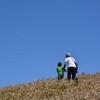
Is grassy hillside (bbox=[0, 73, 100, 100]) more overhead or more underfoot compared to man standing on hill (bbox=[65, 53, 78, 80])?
more underfoot

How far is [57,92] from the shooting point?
86.8ft

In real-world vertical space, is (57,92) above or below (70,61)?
below

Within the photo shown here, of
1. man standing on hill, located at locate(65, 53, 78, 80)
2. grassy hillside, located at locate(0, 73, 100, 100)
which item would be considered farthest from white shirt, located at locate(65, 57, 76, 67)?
grassy hillside, located at locate(0, 73, 100, 100)

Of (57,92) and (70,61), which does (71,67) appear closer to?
(70,61)

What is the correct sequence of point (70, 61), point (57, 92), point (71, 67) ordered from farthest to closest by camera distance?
point (70, 61), point (71, 67), point (57, 92)

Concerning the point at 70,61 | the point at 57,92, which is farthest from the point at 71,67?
the point at 57,92

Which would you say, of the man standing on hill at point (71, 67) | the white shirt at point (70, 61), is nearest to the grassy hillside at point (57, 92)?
the man standing on hill at point (71, 67)

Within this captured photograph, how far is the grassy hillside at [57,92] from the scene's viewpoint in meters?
23.3

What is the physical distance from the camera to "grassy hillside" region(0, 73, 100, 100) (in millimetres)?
23312

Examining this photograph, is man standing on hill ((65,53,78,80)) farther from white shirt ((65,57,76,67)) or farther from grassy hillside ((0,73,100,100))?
grassy hillside ((0,73,100,100))

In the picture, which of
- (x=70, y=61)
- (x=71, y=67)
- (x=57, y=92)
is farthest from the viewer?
(x=70, y=61)

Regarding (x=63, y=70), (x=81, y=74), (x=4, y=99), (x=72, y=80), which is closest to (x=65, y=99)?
(x=4, y=99)

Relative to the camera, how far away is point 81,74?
37.9 metres

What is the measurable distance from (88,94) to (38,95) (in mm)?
3839
